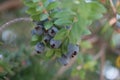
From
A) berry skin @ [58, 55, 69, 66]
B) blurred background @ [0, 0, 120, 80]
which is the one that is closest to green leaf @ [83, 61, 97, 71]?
blurred background @ [0, 0, 120, 80]

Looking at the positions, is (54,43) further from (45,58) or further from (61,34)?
(45,58)

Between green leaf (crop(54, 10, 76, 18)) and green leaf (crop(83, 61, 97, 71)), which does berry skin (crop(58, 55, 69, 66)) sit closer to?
green leaf (crop(54, 10, 76, 18))

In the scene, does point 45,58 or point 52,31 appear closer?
point 52,31

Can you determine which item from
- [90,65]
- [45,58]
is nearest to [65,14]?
[45,58]

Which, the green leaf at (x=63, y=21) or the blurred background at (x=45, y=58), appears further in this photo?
the blurred background at (x=45, y=58)

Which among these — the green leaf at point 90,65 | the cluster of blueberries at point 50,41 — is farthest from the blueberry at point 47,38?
the green leaf at point 90,65

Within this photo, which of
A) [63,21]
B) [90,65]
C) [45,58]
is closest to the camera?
[63,21]

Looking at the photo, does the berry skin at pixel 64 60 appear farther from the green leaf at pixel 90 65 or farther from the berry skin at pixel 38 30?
the green leaf at pixel 90 65

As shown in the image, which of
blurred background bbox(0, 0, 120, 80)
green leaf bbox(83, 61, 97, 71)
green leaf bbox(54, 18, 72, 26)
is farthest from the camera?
green leaf bbox(83, 61, 97, 71)

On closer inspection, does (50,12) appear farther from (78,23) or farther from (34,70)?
(34,70)
